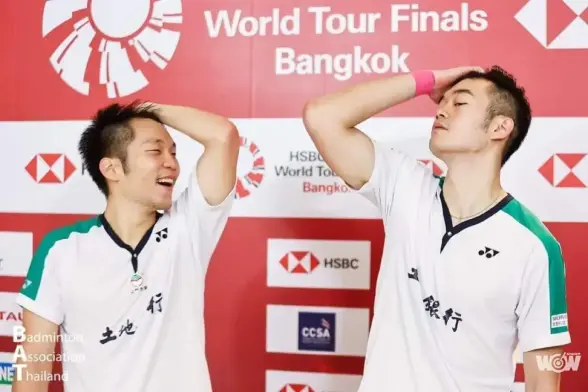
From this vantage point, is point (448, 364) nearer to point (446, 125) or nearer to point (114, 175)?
point (446, 125)

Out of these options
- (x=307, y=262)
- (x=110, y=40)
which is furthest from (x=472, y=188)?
(x=110, y=40)

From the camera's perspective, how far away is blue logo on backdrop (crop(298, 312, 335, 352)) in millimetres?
1850

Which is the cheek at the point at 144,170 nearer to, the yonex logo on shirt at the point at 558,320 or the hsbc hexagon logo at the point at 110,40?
the hsbc hexagon logo at the point at 110,40

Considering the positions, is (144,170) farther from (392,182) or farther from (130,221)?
(392,182)

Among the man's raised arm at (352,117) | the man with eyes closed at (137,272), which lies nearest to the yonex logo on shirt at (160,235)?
the man with eyes closed at (137,272)

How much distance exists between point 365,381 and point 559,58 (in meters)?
1.09

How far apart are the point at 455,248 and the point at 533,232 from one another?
0.17m

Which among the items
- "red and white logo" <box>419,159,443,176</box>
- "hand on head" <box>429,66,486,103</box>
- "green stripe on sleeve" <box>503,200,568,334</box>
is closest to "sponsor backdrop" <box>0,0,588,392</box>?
"red and white logo" <box>419,159,443,176</box>

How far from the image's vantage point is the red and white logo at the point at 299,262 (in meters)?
1.86

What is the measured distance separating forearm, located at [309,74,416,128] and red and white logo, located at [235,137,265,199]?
1.76ft

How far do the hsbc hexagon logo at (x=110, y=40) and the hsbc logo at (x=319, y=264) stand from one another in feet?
2.30

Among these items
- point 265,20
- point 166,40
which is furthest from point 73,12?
point 265,20

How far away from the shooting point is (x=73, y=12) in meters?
1.96

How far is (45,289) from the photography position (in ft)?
4.64
